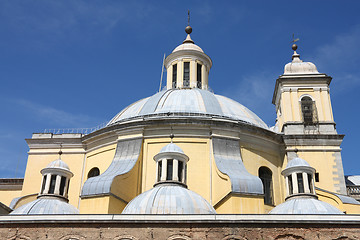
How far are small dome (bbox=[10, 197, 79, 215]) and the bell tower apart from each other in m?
11.8

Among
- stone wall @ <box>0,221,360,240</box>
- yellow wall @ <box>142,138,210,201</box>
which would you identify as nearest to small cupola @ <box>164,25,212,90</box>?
yellow wall @ <box>142,138,210,201</box>

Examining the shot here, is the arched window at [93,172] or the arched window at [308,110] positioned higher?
the arched window at [308,110]

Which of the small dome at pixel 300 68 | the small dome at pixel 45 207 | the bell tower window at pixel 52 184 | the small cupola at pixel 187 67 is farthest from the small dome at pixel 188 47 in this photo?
the small dome at pixel 45 207

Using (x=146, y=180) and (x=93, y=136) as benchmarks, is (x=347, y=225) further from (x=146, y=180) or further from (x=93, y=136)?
(x=93, y=136)

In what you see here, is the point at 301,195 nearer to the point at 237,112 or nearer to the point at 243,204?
the point at 243,204

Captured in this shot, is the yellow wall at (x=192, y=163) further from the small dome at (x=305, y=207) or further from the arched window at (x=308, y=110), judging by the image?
the arched window at (x=308, y=110)

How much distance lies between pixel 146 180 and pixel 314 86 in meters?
12.5

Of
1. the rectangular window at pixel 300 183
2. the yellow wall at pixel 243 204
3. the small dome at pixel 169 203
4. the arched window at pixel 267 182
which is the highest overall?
the arched window at pixel 267 182

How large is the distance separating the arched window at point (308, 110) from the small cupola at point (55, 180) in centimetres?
1391

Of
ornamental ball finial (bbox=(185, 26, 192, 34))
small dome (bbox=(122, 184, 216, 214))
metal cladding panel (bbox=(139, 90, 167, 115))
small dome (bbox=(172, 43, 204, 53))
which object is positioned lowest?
small dome (bbox=(122, 184, 216, 214))

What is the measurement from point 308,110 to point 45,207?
16.1m

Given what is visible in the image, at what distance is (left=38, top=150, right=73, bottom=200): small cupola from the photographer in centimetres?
2000

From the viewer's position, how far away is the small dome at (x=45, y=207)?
1797 centimetres

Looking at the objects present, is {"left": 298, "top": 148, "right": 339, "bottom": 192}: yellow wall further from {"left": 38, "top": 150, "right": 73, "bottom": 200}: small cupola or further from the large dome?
{"left": 38, "top": 150, "right": 73, "bottom": 200}: small cupola
